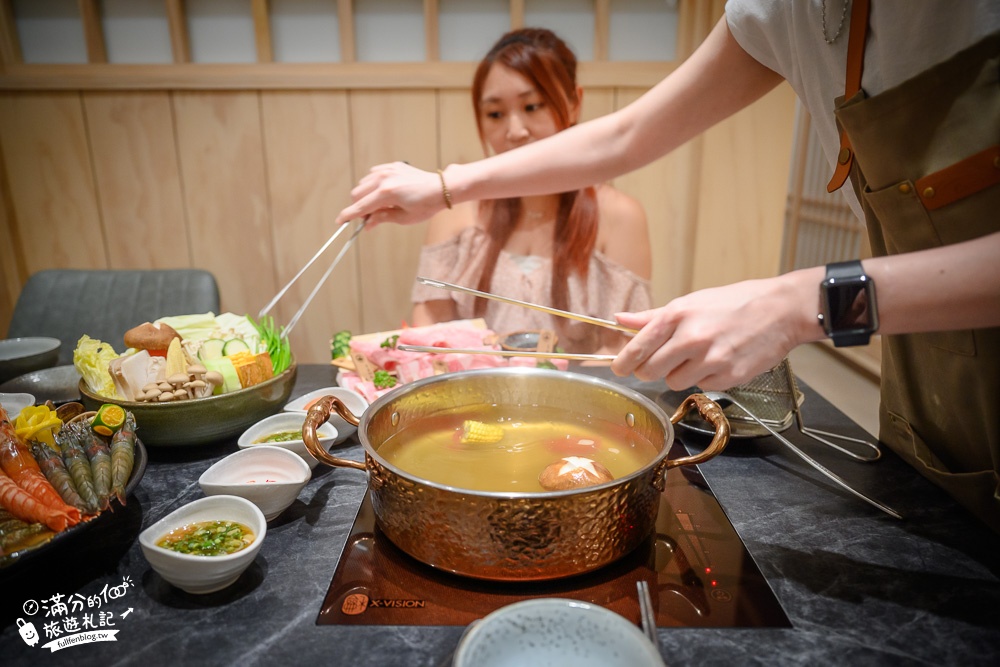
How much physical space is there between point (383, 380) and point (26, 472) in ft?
2.62

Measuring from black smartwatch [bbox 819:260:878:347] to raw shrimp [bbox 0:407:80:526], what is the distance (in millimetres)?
1057

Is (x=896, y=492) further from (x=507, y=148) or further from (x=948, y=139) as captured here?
(x=507, y=148)

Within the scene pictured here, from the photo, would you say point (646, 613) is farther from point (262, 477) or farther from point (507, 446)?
point (262, 477)

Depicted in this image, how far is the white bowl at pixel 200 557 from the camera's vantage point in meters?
0.83

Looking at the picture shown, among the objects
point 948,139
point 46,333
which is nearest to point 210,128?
point 46,333

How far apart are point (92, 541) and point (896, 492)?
137 centimetres

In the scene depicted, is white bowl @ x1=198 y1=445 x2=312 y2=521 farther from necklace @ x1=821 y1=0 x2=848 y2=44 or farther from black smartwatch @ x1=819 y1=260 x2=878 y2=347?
necklace @ x1=821 y1=0 x2=848 y2=44

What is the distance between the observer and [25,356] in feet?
5.45

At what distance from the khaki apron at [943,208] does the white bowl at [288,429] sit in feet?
3.38

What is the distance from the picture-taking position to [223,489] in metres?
1.01

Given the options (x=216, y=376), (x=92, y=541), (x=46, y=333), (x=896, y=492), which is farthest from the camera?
(x=46, y=333)

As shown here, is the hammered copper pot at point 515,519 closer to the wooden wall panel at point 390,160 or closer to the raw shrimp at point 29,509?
the raw shrimp at point 29,509

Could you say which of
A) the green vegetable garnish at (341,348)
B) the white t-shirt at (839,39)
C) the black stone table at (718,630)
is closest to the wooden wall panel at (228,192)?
the green vegetable garnish at (341,348)

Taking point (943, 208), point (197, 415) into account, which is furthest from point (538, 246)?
point (943, 208)
